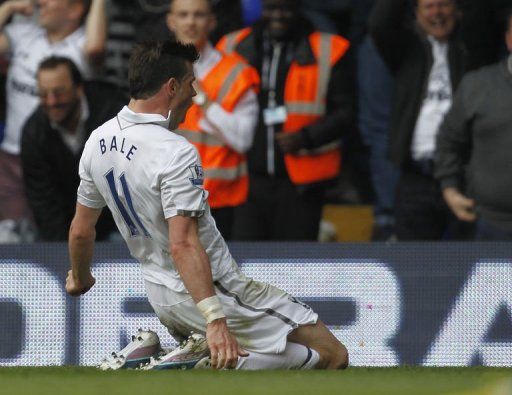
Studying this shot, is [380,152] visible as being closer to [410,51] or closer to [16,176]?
[410,51]

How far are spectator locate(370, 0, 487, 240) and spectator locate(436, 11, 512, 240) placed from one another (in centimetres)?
51

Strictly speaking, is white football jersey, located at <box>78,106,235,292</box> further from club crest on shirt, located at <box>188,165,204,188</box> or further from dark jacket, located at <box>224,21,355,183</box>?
dark jacket, located at <box>224,21,355,183</box>

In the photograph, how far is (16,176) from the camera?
9.54 m

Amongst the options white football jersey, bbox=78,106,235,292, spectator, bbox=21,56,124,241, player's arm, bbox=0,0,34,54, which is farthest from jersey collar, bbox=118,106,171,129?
player's arm, bbox=0,0,34,54

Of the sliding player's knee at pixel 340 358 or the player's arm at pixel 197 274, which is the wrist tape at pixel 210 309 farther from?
the sliding player's knee at pixel 340 358

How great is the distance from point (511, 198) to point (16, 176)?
3.37 m

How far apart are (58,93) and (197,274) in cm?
352

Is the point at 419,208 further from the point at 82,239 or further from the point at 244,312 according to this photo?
the point at 82,239

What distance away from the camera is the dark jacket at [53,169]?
888 cm

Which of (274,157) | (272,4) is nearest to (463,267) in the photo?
(274,157)

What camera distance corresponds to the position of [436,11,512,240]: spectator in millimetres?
8258

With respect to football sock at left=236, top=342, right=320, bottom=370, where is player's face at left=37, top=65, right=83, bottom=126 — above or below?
above

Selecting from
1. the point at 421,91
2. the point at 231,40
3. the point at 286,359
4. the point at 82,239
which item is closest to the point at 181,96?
the point at 82,239

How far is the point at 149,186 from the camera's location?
579 cm
